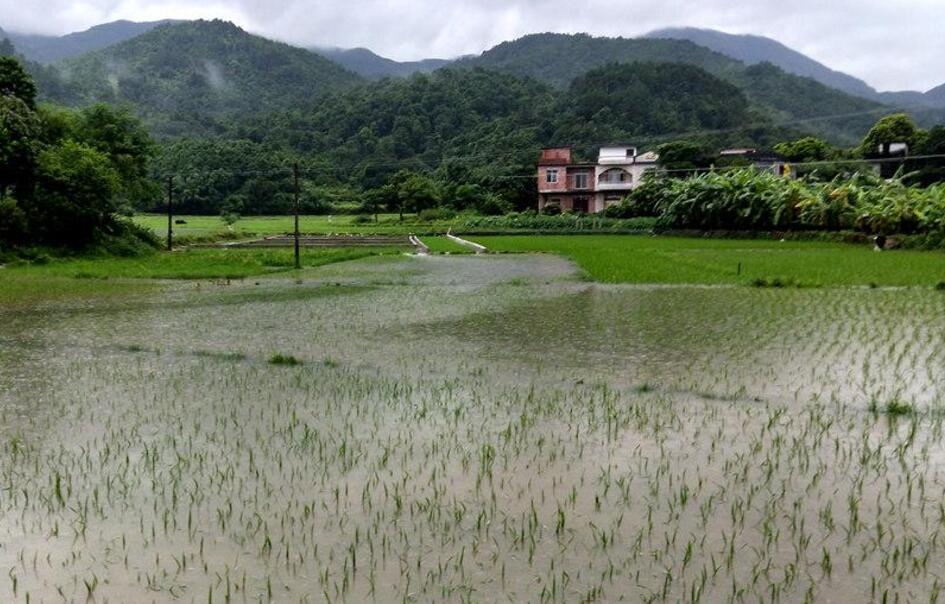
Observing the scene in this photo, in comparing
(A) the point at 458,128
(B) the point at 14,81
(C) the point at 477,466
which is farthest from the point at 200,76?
(C) the point at 477,466

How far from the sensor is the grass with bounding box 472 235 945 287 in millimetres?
16906

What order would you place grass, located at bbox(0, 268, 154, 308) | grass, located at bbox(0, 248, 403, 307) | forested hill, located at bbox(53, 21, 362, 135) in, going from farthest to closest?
forested hill, located at bbox(53, 21, 362, 135)
grass, located at bbox(0, 248, 403, 307)
grass, located at bbox(0, 268, 154, 308)

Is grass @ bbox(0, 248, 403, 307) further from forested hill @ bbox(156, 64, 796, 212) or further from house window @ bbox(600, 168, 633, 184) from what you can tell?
forested hill @ bbox(156, 64, 796, 212)

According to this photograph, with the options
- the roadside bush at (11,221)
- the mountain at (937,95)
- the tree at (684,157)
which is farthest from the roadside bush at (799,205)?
the mountain at (937,95)

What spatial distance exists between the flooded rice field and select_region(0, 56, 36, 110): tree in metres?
17.7

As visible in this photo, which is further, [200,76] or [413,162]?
[200,76]

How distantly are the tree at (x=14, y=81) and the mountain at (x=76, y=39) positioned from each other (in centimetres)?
12980

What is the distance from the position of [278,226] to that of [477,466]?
46426 mm

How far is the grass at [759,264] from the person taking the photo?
55.5ft

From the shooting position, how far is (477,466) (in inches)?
191

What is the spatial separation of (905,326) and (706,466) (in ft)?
23.3

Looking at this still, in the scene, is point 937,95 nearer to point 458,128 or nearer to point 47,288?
point 458,128

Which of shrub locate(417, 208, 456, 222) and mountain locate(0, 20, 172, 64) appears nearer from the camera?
shrub locate(417, 208, 456, 222)

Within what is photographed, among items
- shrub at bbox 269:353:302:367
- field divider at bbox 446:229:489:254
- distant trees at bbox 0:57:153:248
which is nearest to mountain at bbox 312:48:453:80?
field divider at bbox 446:229:489:254
